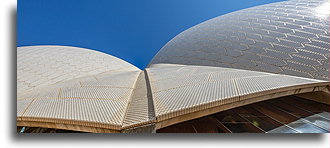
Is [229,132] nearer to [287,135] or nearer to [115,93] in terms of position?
[287,135]

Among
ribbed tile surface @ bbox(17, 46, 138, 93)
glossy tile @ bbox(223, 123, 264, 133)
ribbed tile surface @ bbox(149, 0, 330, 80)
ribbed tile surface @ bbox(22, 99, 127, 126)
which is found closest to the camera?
ribbed tile surface @ bbox(22, 99, 127, 126)

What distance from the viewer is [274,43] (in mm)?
3934

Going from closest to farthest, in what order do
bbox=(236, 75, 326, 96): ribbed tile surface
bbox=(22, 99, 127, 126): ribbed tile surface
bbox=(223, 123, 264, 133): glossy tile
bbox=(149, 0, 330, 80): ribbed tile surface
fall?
bbox=(22, 99, 127, 126): ribbed tile surface → bbox=(236, 75, 326, 96): ribbed tile surface → bbox=(223, 123, 264, 133): glossy tile → bbox=(149, 0, 330, 80): ribbed tile surface

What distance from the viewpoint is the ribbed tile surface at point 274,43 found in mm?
3322

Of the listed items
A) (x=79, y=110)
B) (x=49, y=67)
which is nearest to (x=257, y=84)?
(x=79, y=110)

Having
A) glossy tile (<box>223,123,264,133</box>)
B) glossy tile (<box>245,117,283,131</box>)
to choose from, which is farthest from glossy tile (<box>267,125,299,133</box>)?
glossy tile (<box>223,123,264,133</box>)

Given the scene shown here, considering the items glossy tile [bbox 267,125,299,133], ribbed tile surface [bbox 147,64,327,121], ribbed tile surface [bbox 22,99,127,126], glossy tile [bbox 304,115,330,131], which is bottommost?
glossy tile [bbox 267,125,299,133]

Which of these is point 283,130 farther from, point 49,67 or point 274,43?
point 49,67

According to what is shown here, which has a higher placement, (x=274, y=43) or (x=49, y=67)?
(x=274, y=43)

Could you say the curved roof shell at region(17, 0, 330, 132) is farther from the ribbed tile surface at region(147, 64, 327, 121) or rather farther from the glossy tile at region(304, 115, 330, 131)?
the glossy tile at region(304, 115, 330, 131)

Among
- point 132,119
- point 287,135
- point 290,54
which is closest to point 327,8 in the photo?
point 290,54

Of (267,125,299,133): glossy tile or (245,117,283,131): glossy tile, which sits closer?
(267,125,299,133): glossy tile

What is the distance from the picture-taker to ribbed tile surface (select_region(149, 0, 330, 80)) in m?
3.32

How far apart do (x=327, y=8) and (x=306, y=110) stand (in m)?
4.70
